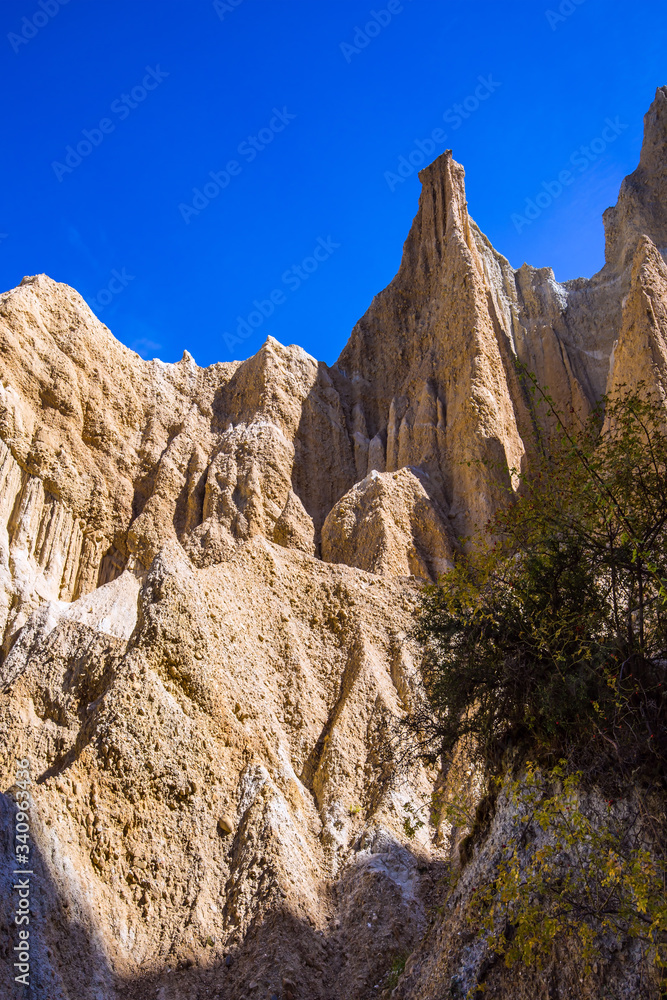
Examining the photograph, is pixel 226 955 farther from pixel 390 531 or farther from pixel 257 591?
pixel 390 531

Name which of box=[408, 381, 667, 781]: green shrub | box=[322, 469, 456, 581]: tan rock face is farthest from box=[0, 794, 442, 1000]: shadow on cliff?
box=[322, 469, 456, 581]: tan rock face

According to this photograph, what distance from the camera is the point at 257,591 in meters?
19.4

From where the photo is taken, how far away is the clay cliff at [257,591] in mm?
12312

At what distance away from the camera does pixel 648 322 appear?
2505 centimetres

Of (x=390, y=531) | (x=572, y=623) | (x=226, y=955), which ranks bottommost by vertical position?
(x=226, y=955)

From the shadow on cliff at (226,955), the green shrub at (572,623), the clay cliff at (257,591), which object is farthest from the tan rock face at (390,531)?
the green shrub at (572,623)

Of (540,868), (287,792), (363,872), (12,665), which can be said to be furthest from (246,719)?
(540,868)

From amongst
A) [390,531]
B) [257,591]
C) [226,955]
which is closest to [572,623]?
[226,955]

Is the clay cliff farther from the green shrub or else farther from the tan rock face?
the green shrub

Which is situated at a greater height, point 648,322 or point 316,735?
point 648,322

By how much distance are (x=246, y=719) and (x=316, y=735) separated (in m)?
1.86

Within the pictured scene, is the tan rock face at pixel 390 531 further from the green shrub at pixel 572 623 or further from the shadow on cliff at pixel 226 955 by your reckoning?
the green shrub at pixel 572 623

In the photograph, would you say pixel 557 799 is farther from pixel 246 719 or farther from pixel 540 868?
pixel 246 719

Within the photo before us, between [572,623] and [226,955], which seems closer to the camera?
[572,623]
